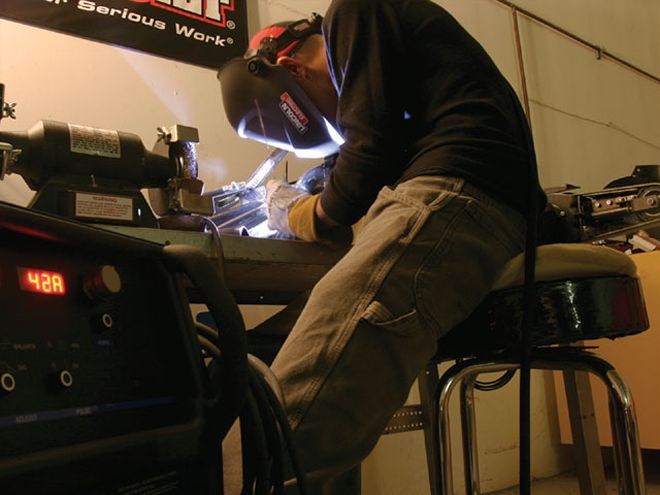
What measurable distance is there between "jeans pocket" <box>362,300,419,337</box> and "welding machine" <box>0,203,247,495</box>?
0.35m

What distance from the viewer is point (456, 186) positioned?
2.77 ft

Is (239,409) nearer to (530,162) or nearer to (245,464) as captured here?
(245,464)

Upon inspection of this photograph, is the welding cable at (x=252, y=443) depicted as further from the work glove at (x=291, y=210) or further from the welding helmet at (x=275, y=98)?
the welding helmet at (x=275, y=98)

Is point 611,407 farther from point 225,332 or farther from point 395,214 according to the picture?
point 225,332

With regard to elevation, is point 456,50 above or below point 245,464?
above

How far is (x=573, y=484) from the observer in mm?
2213

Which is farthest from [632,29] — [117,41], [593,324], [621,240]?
[593,324]

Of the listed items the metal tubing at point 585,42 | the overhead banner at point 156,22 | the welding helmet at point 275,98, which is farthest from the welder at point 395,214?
the metal tubing at point 585,42

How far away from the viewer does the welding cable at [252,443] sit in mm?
435

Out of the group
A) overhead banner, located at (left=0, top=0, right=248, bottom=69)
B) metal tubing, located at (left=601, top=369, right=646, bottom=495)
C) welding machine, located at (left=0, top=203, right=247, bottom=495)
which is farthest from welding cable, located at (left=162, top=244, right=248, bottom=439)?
overhead banner, located at (left=0, top=0, right=248, bottom=69)

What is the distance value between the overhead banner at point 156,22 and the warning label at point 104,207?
2.91 ft

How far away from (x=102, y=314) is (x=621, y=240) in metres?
2.48

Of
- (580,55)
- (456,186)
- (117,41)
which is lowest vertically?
(456,186)

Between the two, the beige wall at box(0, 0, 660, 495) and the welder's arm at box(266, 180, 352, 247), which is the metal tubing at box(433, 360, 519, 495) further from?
the beige wall at box(0, 0, 660, 495)
